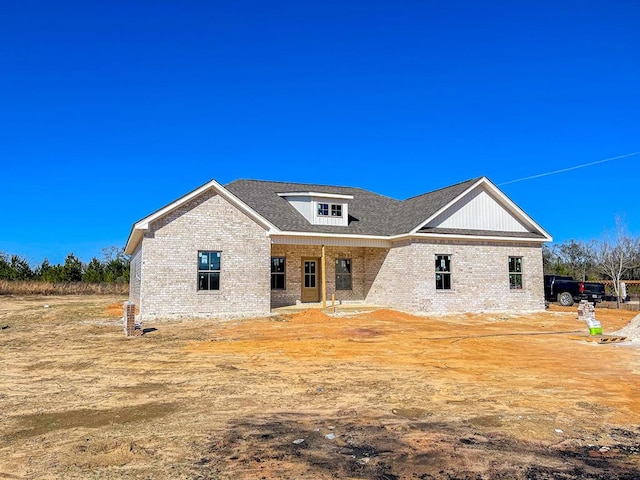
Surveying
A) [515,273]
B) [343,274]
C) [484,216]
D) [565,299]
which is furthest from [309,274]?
[565,299]

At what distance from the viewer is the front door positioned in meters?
23.6

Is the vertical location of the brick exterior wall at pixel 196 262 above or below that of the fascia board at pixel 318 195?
below

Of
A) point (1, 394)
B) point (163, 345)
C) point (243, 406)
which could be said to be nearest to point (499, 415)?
point (243, 406)

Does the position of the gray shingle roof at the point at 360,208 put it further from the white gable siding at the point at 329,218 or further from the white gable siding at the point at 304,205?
the white gable siding at the point at 329,218

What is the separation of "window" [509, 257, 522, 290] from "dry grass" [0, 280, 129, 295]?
95.3ft

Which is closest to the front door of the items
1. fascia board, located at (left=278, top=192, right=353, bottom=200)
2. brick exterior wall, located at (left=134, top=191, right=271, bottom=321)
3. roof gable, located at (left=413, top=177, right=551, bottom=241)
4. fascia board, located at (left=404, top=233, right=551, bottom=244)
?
fascia board, located at (left=278, top=192, right=353, bottom=200)

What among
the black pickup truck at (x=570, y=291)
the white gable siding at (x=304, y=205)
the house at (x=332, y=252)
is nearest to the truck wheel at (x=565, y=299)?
the black pickup truck at (x=570, y=291)

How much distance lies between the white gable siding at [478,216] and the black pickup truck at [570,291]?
5.97 metres

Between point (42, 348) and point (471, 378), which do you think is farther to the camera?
point (42, 348)

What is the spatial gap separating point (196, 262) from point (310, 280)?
6.55 metres

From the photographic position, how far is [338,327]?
16.4 m

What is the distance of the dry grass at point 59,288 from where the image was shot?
36188 mm

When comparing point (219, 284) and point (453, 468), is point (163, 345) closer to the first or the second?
point (219, 284)

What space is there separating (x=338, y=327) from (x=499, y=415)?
33.2 ft
